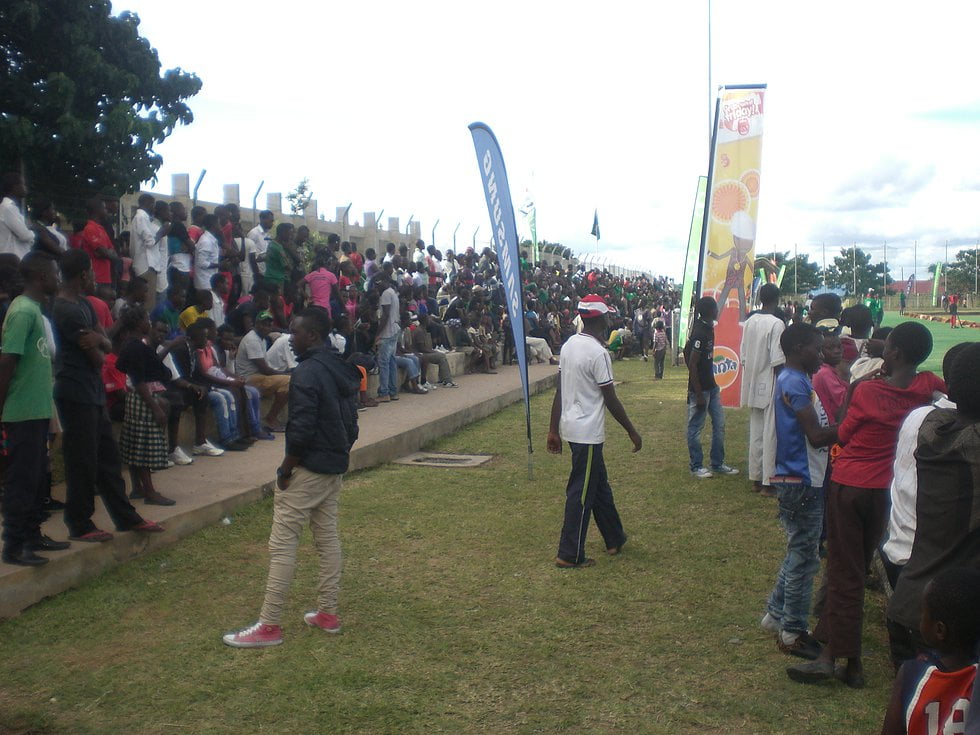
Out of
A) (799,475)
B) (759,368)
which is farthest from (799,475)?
(759,368)

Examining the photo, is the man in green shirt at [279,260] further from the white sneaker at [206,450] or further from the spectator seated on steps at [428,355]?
the white sneaker at [206,450]

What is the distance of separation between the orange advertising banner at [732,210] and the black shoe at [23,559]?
30.4 ft

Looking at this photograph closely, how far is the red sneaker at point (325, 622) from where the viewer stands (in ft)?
16.3

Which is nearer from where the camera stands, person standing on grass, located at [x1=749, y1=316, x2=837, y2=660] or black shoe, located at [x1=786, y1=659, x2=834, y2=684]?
black shoe, located at [x1=786, y1=659, x2=834, y2=684]

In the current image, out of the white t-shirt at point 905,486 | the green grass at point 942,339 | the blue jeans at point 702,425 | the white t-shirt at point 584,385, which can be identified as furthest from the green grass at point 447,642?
the green grass at point 942,339

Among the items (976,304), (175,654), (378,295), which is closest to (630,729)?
(175,654)

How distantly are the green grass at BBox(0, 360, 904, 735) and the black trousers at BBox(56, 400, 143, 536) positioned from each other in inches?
15.0

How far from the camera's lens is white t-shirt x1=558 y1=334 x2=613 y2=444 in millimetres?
6012

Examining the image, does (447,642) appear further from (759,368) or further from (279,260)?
(279,260)

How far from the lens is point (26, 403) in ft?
16.9

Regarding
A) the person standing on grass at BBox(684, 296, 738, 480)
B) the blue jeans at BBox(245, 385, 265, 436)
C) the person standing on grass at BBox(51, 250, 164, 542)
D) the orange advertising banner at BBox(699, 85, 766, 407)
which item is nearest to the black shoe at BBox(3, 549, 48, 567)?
the person standing on grass at BBox(51, 250, 164, 542)

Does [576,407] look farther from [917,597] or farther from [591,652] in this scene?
[917,597]

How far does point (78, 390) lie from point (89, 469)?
0.49m

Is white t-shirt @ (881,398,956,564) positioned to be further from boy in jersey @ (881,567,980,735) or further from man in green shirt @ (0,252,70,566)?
man in green shirt @ (0,252,70,566)
